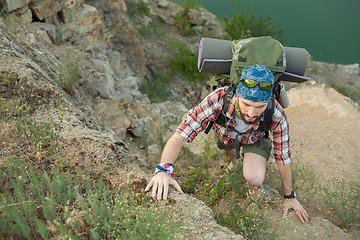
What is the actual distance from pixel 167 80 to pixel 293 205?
903cm

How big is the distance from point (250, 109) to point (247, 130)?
0.61m

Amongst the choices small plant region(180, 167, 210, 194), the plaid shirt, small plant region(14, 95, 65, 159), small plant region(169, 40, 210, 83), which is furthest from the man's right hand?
small plant region(169, 40, 210, 83)

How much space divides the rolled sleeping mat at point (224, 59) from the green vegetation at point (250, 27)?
30.2 ft

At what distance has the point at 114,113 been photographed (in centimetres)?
603

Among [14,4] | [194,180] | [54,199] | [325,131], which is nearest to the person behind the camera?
[54,199]

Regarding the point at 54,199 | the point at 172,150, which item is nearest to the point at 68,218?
the point at 54,199

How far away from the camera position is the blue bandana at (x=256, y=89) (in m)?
2.55

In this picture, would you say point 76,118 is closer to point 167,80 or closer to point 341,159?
point 341,159

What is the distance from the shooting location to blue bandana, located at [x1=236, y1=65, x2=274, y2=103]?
2555mm

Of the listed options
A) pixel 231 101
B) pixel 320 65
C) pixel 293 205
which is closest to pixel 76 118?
pixel 231 101

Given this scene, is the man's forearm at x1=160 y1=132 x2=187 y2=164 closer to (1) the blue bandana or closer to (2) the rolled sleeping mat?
(1) the blue bandana

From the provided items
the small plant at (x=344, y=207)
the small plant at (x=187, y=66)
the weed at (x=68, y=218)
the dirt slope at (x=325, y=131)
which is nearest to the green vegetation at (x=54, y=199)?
the weed at (x=68, y=218)

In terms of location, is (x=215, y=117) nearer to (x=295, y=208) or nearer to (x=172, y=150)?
(x=172, y=150)

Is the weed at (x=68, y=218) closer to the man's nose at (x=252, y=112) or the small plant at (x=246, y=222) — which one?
the small plant at (x=246, y=222)
